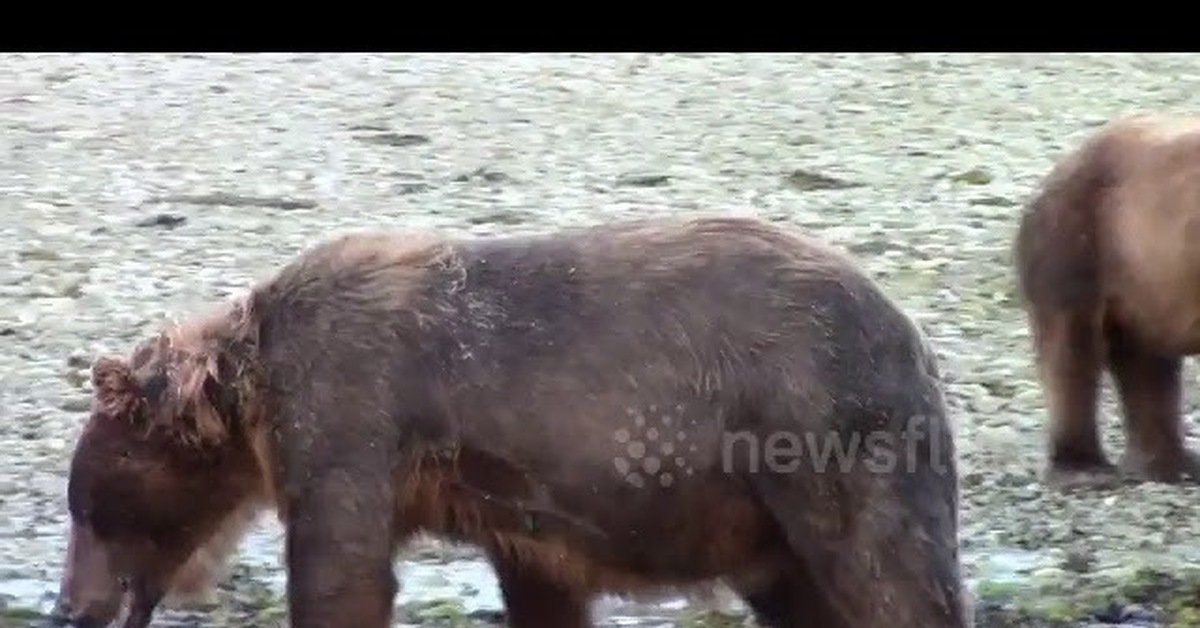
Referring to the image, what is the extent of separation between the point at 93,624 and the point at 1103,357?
3358mm

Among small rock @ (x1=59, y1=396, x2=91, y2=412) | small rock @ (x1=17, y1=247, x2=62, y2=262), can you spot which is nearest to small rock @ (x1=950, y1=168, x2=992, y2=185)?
small rock @ (x1=17, y1=247, x2=62, y2=262)

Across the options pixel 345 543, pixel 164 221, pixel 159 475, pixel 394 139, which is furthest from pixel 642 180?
pixel 345 543

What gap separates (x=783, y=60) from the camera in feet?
41.0

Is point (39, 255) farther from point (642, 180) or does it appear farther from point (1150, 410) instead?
point (1150, 410)

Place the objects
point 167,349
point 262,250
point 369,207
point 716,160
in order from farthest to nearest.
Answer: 1. point 716,160
2. point 369,207
3. point 262,250
4. point 167,349

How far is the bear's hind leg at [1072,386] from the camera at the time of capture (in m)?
6.78

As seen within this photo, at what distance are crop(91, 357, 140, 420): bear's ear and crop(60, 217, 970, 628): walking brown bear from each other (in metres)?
0.07

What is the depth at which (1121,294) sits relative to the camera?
6.87 metres

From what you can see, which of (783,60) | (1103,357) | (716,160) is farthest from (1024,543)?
(783,60)

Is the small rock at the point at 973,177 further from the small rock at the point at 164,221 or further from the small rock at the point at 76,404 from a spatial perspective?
the small rock at the point at 76,404

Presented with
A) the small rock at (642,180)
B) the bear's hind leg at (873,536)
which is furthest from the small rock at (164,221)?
the bear's hind leg at (873,536)

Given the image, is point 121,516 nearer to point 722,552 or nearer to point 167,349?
point 167,349

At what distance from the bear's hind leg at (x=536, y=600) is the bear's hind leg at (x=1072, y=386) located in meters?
2.44

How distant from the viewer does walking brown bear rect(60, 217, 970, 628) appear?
431 centimetres
